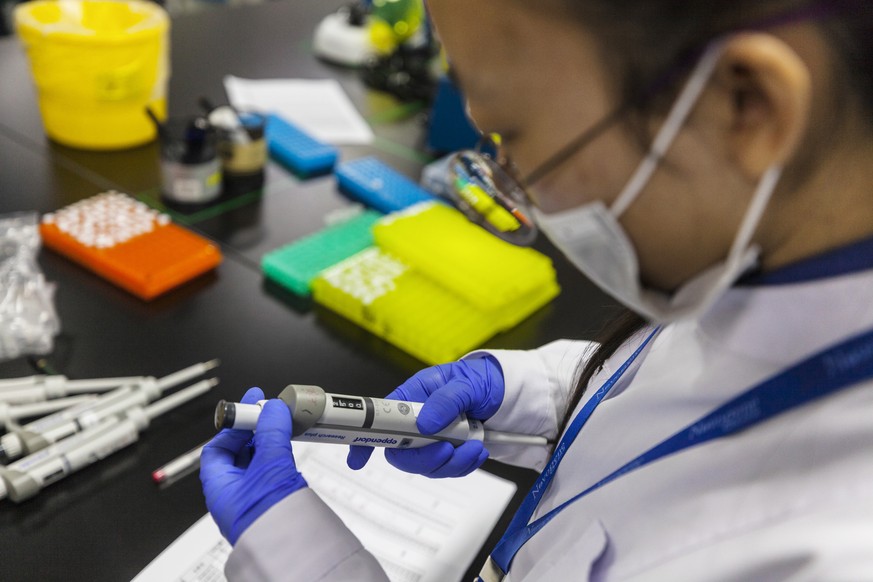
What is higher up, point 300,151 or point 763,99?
point 763,99

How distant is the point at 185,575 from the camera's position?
79 centimetres

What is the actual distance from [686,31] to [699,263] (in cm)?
17

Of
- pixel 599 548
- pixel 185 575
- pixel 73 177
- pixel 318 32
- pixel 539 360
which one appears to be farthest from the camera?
pixel 318 32

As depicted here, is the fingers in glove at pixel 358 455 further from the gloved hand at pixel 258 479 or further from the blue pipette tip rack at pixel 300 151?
the blue pipette tip rack at pixel 300 151

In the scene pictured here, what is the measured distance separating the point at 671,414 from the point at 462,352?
0.53 metres

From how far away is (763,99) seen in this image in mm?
460

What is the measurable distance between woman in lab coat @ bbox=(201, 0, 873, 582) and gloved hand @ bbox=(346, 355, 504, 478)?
0.14 meters

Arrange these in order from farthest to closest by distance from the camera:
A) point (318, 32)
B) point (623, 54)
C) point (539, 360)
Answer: point (318, 32)
point (539, 360)
point (623, 54)

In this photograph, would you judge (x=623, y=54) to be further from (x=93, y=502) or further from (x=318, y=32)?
(x=318, y=32)

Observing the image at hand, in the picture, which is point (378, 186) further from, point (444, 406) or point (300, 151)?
point (444, 406)

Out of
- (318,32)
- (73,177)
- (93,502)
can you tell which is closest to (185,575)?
(93,502)

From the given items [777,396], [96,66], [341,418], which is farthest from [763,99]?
[96,66]

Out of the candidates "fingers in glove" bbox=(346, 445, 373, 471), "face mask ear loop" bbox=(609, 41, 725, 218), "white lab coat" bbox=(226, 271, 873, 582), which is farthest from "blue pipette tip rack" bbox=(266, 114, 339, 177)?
"face mask ear loop" bbox=(609, 41, 725, 218)

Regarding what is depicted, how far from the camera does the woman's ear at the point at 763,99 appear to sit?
0.44 m
